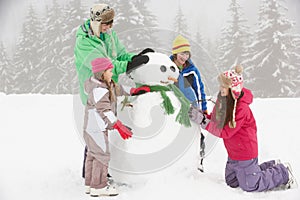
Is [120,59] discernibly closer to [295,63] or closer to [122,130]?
[122,130]

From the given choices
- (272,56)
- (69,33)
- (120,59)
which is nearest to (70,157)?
(120,59)

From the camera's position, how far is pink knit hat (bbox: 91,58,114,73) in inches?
110

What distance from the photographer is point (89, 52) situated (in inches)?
115

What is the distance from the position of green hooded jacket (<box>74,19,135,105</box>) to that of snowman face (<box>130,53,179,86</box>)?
14 cm

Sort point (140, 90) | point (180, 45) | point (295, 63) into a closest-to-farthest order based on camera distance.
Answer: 1. point (140, 90)
2. point (180, 45)
3. point (295, 63)

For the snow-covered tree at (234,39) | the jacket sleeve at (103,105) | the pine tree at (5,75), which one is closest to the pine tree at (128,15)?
the snow-covered tree at (234,39)

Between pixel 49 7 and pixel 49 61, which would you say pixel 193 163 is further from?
pixel 49 7

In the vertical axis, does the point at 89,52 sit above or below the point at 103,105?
above

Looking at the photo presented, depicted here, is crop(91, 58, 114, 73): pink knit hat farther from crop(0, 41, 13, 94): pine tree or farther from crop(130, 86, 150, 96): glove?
crop(0, 41, 13, 94): pine tree

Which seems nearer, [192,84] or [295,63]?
[192,84]

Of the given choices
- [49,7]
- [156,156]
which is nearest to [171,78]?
[156,156]

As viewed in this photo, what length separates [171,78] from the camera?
3.04 metres

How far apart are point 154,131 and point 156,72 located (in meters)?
0.43

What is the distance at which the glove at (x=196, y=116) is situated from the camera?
9.96 feet
